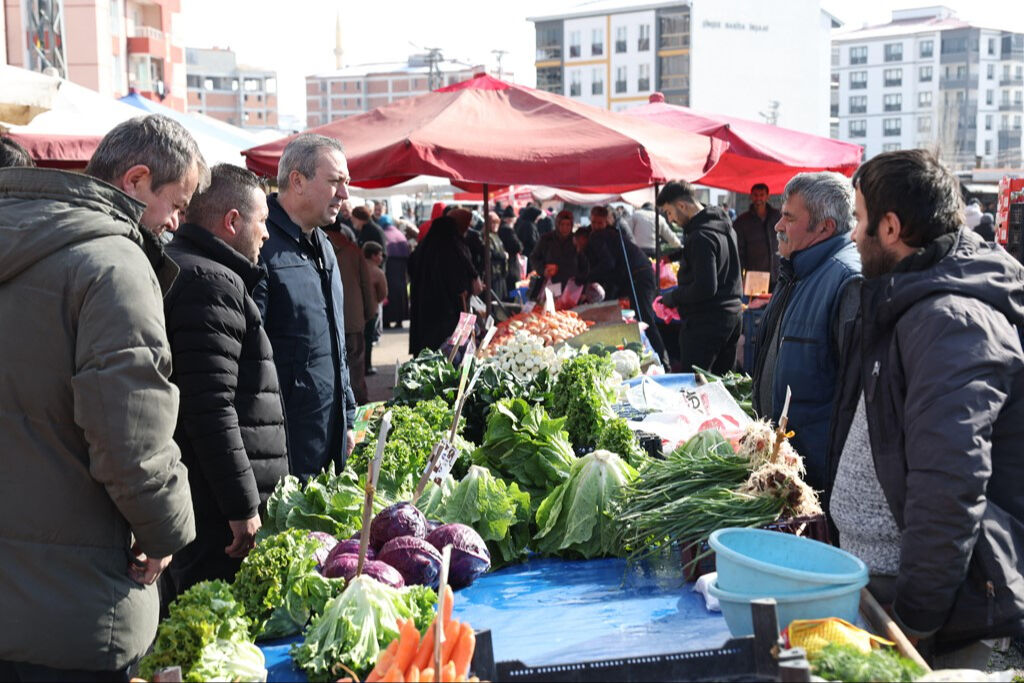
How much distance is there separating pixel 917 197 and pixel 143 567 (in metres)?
2.10

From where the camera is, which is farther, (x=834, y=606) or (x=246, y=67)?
(x=246, y=67)

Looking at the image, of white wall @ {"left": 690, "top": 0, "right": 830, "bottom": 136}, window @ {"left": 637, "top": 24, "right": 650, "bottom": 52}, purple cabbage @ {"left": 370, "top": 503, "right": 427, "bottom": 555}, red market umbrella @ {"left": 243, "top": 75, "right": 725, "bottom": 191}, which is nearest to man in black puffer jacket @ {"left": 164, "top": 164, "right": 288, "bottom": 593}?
purple cabbage @ {"left": 370, "top": 503, "right": 427, "bottom": 555}

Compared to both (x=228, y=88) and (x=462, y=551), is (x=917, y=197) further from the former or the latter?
(x=228, y=88)

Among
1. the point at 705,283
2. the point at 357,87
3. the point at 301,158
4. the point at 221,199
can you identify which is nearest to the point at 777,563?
the point at 221,199

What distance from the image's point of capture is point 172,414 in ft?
7.55

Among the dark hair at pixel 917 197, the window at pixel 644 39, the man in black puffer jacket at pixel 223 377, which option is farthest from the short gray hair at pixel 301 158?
the window at pixel 644 39

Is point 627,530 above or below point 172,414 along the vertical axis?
below

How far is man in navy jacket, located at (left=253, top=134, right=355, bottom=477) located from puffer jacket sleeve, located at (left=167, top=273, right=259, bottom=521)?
755mm

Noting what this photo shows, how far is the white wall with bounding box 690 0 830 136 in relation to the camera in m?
80.1

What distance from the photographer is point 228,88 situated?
130750 mm

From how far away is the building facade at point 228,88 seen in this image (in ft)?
414

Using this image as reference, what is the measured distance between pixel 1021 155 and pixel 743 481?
112 m

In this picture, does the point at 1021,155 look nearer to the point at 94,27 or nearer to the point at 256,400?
the point at 94,27

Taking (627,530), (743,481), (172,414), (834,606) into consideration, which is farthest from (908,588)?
(172,414)
